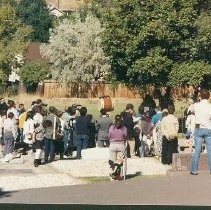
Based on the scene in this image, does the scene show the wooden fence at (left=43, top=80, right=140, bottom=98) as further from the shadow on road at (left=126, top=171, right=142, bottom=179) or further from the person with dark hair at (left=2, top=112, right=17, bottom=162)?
the shadow on road at (left=126, top=171, right=142, bottom=179)

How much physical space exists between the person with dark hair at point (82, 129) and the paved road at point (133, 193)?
5.94 m

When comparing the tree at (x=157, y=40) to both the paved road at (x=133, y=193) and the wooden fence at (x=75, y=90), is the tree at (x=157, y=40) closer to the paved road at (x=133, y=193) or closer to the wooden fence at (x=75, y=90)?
the paved road at (x=133, y=193)

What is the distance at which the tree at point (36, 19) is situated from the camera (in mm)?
99312

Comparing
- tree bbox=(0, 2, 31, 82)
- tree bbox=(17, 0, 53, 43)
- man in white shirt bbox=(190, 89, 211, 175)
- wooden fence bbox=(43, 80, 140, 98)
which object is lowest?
man in white shirt bbox=(190, 89, 211, 175)

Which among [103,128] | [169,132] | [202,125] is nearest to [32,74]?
[103,128]

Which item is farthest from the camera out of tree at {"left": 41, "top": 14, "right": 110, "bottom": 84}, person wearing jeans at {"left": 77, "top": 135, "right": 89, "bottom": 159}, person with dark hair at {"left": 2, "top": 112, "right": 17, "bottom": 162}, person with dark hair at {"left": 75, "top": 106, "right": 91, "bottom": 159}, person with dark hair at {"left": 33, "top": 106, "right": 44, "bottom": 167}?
tree at {"left": 41, "top": 14, "right": 110, "bottom": 84}

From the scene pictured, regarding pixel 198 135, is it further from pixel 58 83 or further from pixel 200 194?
pixel 58 83

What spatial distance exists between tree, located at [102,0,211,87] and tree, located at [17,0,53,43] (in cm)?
5965

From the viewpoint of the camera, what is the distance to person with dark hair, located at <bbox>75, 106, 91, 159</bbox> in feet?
66.1

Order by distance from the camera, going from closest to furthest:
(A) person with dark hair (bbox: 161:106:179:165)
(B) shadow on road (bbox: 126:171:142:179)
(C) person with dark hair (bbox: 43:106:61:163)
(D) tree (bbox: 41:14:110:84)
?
(B) shadow on road (bbox: 126:171:142:179), (A) person with dark hair (bbox: 161:106:179:165), (C) person with dark hair (bbox: 43:106:61:163), (D) tree (bbox: 41:14:110:84)

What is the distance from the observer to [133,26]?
39.3m

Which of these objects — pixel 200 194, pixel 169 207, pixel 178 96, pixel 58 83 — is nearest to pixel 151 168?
pixel 200 194

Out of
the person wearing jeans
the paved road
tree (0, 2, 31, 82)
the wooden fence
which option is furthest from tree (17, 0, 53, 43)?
the paved road

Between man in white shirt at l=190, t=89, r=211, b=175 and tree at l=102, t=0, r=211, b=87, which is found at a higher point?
tree at l=102, t=0, r=211, b=87
